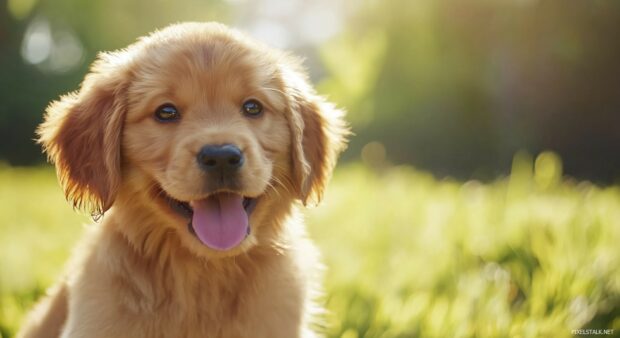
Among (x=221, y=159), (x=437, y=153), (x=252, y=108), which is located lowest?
(x=221, y=159)

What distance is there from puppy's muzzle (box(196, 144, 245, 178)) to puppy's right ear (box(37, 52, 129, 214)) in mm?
480

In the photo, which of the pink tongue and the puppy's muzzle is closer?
the puppy's muzzle

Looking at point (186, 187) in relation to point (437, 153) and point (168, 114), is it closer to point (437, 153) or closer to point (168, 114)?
point (168, 114)

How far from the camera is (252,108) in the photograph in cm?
354

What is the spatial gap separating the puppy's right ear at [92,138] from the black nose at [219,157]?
48 centimetres

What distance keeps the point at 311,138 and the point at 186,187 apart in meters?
0.82

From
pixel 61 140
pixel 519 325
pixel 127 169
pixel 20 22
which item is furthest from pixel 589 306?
pixel 20 22

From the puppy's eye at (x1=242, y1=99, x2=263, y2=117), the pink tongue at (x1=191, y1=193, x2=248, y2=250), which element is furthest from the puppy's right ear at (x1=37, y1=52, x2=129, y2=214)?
the puppy's eye at (x1=242, y1=99, x2=263, y2=117)

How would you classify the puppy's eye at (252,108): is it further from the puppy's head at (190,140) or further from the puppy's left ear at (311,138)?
the puppy's left ear at (311,138)

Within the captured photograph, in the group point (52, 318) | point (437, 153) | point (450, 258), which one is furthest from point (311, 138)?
point (437, 153)

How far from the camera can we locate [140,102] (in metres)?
3.45

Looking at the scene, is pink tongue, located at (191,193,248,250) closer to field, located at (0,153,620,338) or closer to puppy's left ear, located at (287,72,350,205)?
puppy's left ear, located at (287,72,350,205)

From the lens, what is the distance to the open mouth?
3283 millimetres

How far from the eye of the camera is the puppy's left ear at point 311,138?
12.0 feet
